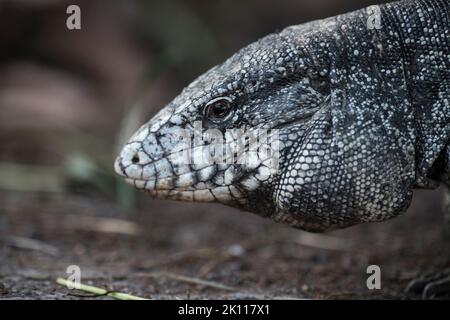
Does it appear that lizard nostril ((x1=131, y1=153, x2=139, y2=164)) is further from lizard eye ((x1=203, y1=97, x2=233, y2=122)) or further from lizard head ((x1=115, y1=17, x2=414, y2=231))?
lizard eye ((x1=203, y1=97, x2=233, y2=122))

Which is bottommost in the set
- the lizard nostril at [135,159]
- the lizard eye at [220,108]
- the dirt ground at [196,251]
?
the dirt ground at [196,251]

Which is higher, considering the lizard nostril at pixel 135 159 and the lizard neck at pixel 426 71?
the lizard neck at pixel 426 71

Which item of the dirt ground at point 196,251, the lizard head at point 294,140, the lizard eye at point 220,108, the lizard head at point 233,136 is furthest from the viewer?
the dirt ground at point 196,251

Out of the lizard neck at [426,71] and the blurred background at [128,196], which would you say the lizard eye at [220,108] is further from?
the blurred background at [128,196]

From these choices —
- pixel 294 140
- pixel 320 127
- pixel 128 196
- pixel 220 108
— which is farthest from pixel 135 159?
pixel 128 196

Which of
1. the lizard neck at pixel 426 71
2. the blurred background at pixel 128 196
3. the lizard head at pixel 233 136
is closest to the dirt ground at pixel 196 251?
the blurred background at pixel 128 196

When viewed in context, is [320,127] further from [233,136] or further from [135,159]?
[135,159]
